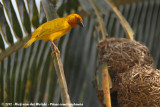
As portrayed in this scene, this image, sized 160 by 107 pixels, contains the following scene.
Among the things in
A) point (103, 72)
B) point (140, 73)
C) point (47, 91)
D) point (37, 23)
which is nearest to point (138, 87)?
point (140, 73)

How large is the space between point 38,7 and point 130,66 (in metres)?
0.57

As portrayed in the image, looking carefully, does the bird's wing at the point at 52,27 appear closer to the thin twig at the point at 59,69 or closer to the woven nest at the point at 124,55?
the thin twig at the point at 59,69

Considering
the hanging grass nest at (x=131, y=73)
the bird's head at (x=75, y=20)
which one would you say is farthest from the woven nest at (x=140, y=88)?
the bird's head at (x=75, y=20)

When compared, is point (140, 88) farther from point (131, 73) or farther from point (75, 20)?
point (75, 20)

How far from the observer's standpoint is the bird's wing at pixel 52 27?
2.55 ft

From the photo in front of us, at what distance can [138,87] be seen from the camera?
3.63 ft

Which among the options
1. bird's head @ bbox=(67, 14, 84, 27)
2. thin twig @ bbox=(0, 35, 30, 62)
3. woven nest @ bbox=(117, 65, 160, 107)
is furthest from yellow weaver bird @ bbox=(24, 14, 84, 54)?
woven nest @ bbox=(117, 65, 160, 107)

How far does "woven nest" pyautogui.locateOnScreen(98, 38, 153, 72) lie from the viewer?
1236mm

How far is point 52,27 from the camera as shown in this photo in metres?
0.80

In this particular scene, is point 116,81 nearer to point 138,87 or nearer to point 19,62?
point 138,87

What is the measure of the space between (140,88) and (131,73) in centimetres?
9

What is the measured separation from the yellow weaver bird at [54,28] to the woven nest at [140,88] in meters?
0.47

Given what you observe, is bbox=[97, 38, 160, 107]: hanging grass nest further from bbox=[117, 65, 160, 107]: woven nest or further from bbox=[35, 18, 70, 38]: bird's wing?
bbox=[35, 18, 70, 38]: bird's wing

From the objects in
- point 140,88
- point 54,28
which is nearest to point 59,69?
point 54,28
